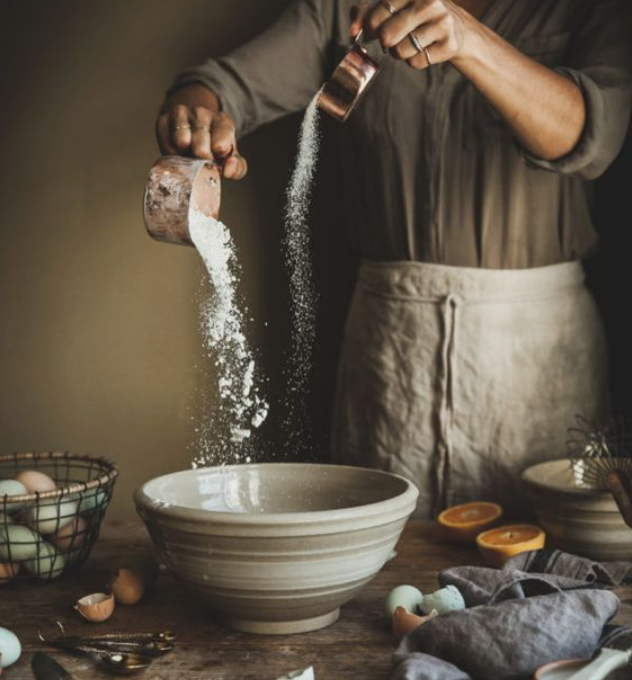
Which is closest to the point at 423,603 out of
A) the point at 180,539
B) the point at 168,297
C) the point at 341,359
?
the point at 180,539

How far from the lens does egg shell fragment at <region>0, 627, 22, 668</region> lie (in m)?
0.96

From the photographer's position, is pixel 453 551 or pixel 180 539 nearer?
pixel 180 539

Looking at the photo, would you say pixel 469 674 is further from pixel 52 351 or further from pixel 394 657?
pixel 52 351

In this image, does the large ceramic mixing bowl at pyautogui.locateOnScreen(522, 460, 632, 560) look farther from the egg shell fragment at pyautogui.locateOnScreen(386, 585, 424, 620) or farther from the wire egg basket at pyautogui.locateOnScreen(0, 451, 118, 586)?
the wire egg basket at pyautogui.locateOnScreen(0, 451, 118, 586)

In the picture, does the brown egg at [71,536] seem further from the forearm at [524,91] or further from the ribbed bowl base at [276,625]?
the forearm at [524,91]

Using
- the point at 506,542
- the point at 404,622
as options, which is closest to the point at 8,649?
the point at 404,622

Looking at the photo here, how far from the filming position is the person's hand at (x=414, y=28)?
1266mm

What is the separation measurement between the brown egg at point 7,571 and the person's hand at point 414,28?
838 millimetres

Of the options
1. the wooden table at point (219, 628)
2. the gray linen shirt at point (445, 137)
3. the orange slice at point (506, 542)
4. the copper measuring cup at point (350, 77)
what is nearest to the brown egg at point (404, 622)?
the wooden table at point (219, 628)

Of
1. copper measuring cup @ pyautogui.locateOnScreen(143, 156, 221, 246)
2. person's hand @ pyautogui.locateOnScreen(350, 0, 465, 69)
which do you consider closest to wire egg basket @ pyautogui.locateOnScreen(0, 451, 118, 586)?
copper measuring cup @ pyautogui.locateOnScreen(143, 156, 221, 246)

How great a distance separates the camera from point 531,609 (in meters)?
0.96

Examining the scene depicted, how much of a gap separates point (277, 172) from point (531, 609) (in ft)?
4.68

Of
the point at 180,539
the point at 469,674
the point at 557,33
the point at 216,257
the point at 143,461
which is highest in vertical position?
the point at 557,33

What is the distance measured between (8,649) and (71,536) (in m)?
0.29
